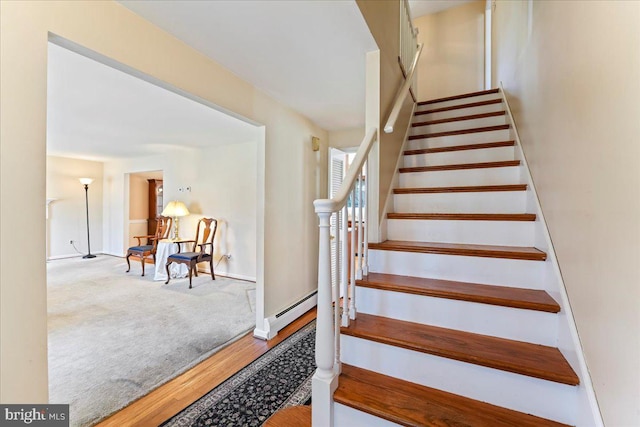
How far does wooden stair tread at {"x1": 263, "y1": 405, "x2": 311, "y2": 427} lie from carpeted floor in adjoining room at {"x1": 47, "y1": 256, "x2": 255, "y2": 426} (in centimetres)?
107

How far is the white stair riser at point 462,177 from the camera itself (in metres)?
1.94

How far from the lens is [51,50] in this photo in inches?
69.5

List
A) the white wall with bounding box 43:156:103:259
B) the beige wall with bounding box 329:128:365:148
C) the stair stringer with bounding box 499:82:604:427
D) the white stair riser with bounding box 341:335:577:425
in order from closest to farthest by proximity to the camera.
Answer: the stair stringer with bounding box 499:82:604:427
the white stair riser with bounding box 341:335:577:425
the beige wall with bounding box 329:128:365:148
the white wall with bounding box 43:156:103:259

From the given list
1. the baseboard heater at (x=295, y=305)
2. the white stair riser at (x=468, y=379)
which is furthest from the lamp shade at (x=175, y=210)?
the white stair riser at (x=468, y=379)

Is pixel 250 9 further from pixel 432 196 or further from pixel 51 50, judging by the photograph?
pixel 432 196

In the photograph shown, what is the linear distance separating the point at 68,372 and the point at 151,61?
7.60ft

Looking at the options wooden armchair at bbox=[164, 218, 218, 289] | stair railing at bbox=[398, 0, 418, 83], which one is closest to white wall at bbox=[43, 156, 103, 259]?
wooden armchair at bbox=[164, 218, 218, 289]

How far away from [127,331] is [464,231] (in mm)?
3199

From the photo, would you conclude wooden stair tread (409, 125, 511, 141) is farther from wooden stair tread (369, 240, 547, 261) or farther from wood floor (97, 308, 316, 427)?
wood floor (97, 308, 316, 427)

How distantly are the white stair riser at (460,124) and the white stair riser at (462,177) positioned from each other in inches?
30.8

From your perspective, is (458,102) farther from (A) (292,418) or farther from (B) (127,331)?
(B) (127,331)

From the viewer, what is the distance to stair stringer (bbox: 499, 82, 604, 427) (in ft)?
2.81

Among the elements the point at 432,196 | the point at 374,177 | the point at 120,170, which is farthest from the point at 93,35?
the point at 120,170

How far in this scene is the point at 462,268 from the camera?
150 centimetres
